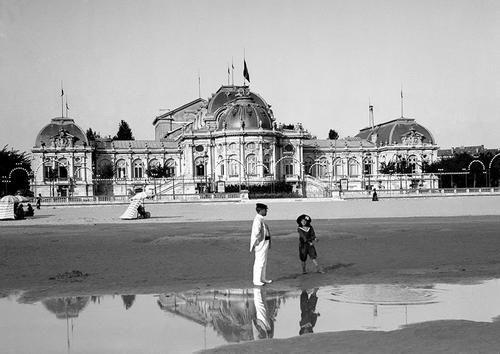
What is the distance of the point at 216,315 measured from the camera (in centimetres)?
1163

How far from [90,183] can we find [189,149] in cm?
1467

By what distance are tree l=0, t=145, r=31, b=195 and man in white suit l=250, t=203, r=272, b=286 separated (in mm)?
63230

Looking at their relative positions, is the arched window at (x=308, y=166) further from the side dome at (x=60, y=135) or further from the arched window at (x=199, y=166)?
the side dome at (x=60, y=135)

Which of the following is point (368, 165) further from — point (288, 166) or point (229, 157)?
point (229, 157)

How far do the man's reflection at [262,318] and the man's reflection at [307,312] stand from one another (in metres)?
0.49

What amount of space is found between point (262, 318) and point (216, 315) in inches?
33.3

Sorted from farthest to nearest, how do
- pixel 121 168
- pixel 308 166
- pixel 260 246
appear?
pixel 308 166
pixel 121 168
pixel 260 246

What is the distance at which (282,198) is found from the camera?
250ft

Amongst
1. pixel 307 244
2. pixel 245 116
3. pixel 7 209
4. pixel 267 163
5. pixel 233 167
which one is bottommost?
pixel 307 244

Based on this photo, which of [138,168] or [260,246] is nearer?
[260,246]

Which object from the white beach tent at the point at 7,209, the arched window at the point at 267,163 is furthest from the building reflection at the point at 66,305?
the arched window at the point at 267,163

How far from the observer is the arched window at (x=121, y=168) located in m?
104

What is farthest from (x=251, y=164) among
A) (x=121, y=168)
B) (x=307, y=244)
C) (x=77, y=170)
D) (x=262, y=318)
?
(x=262, y=318)

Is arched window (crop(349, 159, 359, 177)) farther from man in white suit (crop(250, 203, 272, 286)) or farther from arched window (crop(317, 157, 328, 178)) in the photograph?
man in white suit (crop(250, 203, 272, 286))
